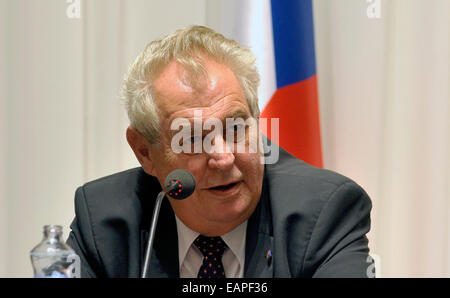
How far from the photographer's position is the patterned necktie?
202 centimetres

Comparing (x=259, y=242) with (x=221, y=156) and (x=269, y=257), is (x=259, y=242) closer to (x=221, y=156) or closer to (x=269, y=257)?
(x=269, y=257)

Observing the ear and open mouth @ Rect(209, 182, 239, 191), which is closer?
open mouth @ Rect(209, 182, 239, 191)

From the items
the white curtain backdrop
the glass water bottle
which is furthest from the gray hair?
the white curtain backdrop

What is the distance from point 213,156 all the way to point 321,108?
1.13m

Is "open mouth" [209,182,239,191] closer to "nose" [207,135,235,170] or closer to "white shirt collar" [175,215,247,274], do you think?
"nose" [207,135,235,170]

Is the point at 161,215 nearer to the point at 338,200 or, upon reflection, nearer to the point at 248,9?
the point at 338,200

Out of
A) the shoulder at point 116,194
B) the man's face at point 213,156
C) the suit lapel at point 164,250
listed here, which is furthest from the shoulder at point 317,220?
the shoulder at point 116,194

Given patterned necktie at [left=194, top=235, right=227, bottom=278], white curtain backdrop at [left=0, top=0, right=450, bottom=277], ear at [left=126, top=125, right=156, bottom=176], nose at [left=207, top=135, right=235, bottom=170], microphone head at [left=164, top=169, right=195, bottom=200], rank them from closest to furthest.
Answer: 1. microphone head at [left=164, top=169, right=195, bottom=200]
2. nose at [left=207, top=135, right=235, bottom=170]
3. patterned necktie at [left=194, top=235, right=227, bottom=278]
4. ear at [left=126, top=125, right=156, bottom=176]
5. white curtain backdrop at [left=0, top=0, right=450, bottom=277]

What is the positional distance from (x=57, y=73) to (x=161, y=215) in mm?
1166

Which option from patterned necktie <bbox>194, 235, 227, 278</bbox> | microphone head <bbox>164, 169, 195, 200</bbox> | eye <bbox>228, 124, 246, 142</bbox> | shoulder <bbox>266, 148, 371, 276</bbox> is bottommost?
patterned necktie <bbox>194, 235, 227, 278</bbox>

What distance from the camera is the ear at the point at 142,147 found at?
2.15 m

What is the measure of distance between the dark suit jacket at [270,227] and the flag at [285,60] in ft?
1.40

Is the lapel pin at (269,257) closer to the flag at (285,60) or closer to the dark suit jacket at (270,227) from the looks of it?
the dark suit jacket at (270,227)

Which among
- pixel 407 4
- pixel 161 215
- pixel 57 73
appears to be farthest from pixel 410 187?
pixel 57 73
